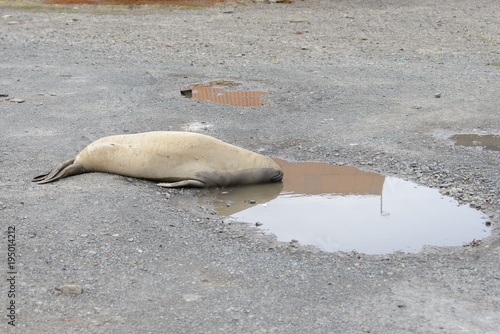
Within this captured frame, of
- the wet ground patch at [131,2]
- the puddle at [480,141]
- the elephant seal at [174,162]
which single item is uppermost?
the wet ground patch at [131,2]

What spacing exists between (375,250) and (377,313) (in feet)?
3.81

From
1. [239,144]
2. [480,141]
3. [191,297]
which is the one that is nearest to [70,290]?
[191,297]

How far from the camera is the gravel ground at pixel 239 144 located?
13.3 ft

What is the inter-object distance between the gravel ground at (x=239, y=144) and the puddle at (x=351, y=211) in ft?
0.66

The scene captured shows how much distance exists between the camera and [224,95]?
972cm

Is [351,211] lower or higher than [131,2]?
lower

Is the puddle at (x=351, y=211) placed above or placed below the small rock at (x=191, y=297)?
below

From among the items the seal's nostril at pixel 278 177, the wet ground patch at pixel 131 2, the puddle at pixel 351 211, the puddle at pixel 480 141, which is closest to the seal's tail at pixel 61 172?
the puddle at pixel 351 211

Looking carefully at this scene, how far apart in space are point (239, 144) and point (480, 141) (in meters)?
3.11

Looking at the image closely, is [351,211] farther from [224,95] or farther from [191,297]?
[224,95]

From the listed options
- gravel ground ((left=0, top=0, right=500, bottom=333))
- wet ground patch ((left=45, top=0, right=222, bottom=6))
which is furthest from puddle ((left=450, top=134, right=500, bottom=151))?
wet ground patch ((left=45, top=0, right=222, bottom=6))

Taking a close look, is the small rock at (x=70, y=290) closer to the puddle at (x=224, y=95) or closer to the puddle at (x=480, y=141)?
the puddle at (x=480, y=141)

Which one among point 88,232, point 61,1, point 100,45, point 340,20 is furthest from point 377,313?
point 61,1

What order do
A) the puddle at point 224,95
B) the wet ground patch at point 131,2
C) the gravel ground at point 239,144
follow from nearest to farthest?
the gravel ground at point 239,144
the puddle at point 224,95
the wet ground patch at point 131,2
